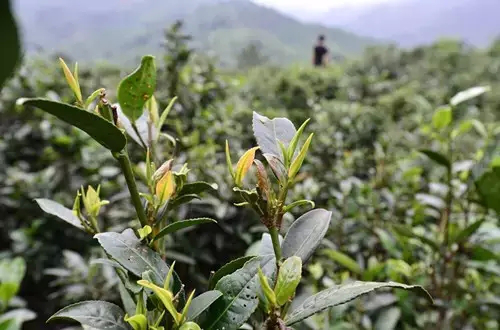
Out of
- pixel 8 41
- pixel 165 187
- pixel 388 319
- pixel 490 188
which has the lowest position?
pixel 388 319

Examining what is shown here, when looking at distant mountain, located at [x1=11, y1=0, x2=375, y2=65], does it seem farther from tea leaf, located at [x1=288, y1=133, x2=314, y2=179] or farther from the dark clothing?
tea leaf, located at [x1=288, y1=133, x2=314, y2=179]

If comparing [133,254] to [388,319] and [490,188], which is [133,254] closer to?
[490,188]

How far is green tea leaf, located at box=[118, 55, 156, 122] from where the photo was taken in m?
0.47

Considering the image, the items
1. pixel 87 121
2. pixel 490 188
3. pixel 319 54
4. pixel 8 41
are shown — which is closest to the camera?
pixel 8 41

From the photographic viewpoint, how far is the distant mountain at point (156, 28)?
2.45m

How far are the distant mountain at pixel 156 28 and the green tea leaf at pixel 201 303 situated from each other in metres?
1.16

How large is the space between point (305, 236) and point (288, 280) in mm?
84

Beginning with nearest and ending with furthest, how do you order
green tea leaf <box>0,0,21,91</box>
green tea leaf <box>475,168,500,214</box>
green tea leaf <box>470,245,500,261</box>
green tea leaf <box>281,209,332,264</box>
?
1. green tea leaf <box>0,0,21,91</box>
2. green tea leaf <box>281,209,332,264</box>
3. green tea leaf <box>475,168,500,214</box>
4. green tea leaf <box>470,245,500,261</box>

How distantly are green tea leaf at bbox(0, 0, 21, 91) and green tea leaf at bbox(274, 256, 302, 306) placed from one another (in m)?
0.33

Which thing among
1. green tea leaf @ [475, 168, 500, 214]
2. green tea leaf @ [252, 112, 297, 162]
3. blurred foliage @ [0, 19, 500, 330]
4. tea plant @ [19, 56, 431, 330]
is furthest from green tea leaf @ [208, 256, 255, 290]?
green tea leaf @ [475, 168, 500, 214]

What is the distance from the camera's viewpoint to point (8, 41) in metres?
0.13

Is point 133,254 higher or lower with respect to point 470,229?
higher

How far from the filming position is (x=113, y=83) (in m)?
3.13

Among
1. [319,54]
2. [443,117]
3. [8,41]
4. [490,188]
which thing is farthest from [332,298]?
[319,54]
